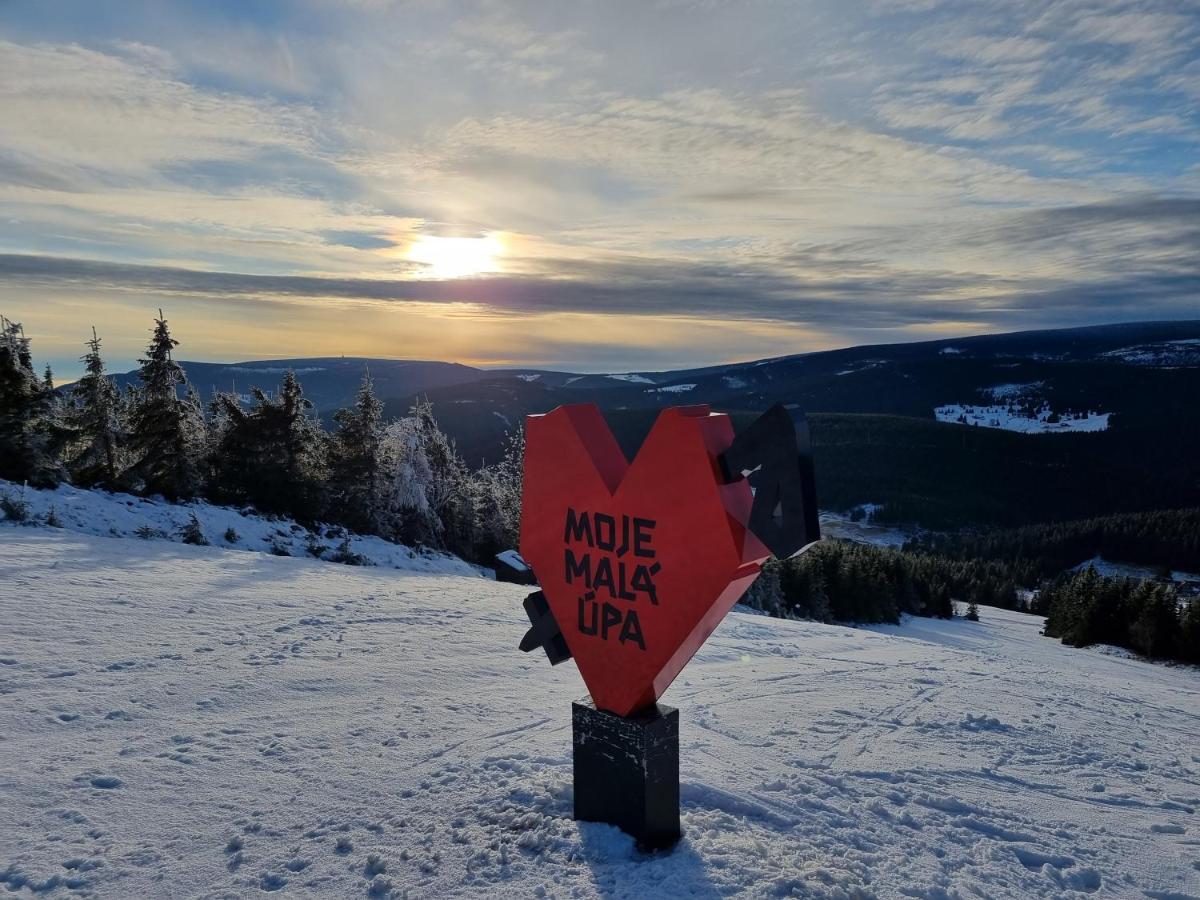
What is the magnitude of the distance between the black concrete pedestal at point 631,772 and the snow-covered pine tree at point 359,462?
25.7 metres

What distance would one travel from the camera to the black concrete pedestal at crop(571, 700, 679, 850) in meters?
4.79

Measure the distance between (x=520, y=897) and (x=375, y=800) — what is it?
156cm

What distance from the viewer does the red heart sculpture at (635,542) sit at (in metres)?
4.46

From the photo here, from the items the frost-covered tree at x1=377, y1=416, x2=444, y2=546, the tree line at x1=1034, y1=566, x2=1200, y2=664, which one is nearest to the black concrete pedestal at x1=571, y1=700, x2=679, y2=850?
the frost-covered tree at x1=377, y1=416, x2=444, y2=546

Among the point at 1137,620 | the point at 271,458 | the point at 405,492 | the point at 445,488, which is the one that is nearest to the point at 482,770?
the point at 271,458

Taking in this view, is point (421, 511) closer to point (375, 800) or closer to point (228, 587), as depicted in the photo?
point (228, 587)

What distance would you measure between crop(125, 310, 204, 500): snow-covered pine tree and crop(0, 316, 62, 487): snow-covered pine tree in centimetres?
358

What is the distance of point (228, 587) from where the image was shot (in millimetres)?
11562

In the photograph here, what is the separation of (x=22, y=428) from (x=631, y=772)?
22.9 m

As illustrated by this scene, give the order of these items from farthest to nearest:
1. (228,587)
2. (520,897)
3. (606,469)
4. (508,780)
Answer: (228,587)
(508,780)
(606,469)
(520,897)

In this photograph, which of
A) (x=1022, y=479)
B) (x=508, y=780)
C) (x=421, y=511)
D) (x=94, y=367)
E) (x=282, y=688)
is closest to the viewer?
→ (x=508, y=780)

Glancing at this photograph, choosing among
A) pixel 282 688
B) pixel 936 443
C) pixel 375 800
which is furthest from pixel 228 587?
pixel 936 443

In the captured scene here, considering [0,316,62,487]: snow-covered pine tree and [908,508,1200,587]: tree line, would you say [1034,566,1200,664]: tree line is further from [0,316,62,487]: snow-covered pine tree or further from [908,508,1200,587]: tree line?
[908,508,1200,587]: tree line

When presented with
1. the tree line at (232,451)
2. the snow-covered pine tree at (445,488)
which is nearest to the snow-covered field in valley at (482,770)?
the tree line at (232,451)
